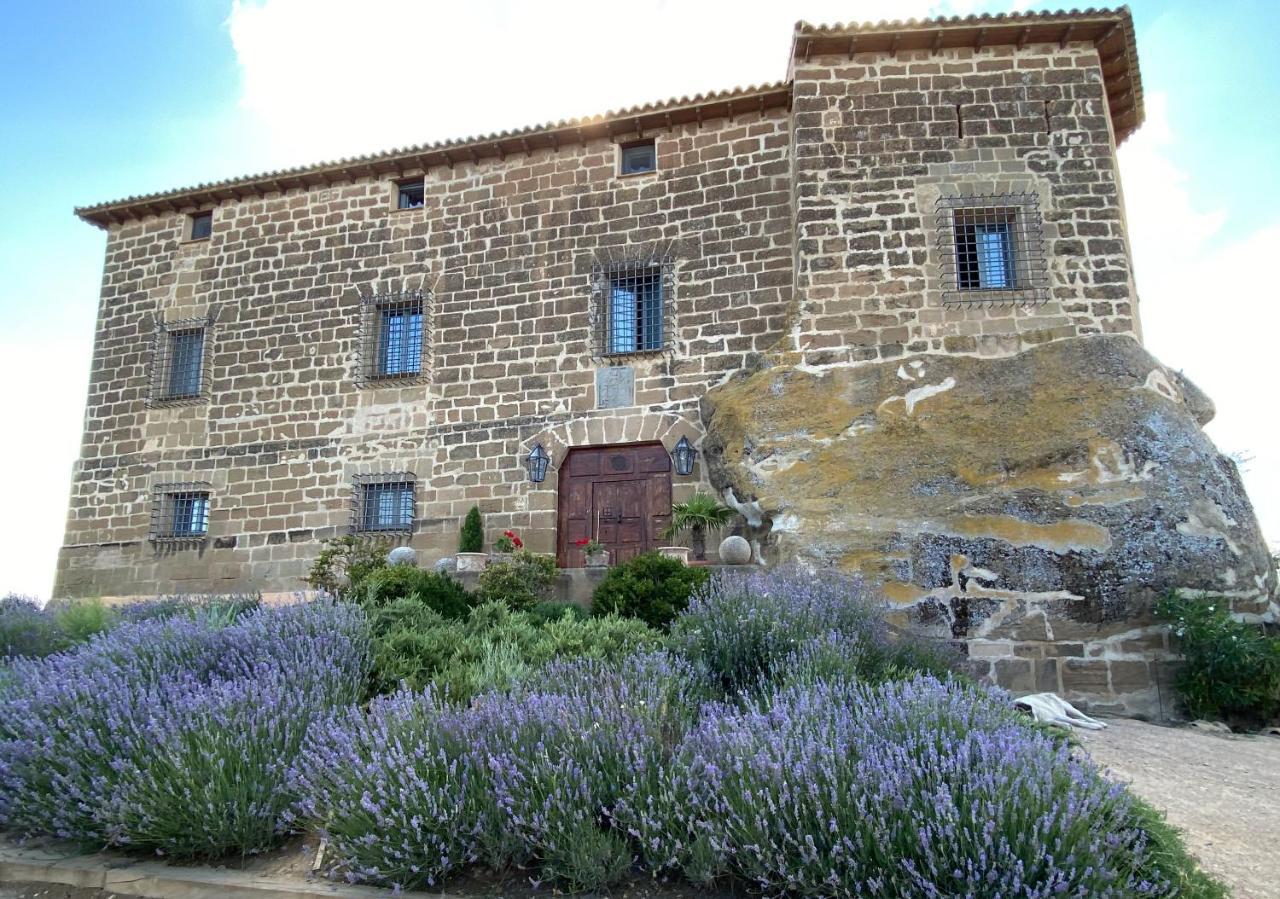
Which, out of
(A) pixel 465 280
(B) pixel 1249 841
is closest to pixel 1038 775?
(B) pixel 1249 841

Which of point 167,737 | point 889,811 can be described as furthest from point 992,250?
point 167,737

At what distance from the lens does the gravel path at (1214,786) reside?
3.34 metres

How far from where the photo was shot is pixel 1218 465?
7734 mm

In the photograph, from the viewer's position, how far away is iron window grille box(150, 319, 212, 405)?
12.6 metres

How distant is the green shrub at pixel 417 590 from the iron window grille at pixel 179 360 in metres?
6.47

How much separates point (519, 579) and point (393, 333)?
16.8 ft

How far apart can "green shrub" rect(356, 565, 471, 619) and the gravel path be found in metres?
5.02

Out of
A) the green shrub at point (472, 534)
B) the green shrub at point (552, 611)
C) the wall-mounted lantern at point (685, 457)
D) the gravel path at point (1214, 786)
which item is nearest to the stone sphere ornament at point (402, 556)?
the green shrub at point (472, 534)

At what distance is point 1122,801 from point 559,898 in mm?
2004

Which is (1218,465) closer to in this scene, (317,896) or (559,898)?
(559,898)

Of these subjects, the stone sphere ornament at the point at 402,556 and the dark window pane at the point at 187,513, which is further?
the dark window pane at the point at 187,513

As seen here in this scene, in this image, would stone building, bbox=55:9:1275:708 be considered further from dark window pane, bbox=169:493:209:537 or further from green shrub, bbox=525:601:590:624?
green shrub, bbox=525:601:590:624

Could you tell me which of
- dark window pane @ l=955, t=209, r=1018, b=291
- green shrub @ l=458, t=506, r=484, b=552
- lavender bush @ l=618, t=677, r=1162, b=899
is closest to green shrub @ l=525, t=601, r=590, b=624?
green shrub @ l=458, t=506, r=484, b=552

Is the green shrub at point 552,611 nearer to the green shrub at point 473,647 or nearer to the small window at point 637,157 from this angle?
the green shrub at point 473,647
